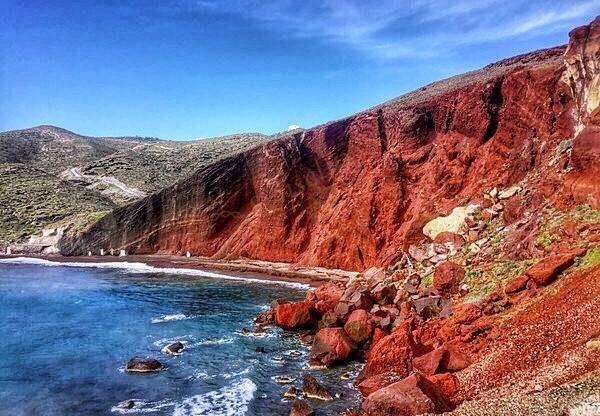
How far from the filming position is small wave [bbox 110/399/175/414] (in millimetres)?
22781

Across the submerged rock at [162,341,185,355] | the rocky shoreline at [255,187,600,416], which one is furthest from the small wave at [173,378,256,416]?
the submerged rock at [162,341,185,355]

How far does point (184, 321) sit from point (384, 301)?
616 inches

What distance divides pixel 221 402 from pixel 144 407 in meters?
3.36

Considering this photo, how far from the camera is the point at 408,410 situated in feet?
64.6

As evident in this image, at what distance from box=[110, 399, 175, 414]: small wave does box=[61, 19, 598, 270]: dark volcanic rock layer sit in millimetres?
25300

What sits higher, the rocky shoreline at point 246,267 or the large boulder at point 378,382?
the rocky shoreline at point 246,267

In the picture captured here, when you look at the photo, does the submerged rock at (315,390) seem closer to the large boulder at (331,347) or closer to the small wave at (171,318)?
the large boulder at (331,347)

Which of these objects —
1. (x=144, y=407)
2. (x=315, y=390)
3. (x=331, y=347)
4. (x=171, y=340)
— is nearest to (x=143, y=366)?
(x=144, y=407)

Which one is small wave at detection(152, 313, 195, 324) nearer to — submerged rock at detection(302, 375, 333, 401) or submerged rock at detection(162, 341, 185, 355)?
submerged rock at detection(162, 341, 185, 355)

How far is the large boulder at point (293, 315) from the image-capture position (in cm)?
3734

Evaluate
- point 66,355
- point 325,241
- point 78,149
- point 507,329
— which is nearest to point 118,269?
point 325,241

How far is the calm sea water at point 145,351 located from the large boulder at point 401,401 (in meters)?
2.40

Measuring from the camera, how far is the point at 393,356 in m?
25.5

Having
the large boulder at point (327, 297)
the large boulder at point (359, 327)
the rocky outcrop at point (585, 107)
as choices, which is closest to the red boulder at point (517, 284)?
the rocky outcrop at point (585, 107)
